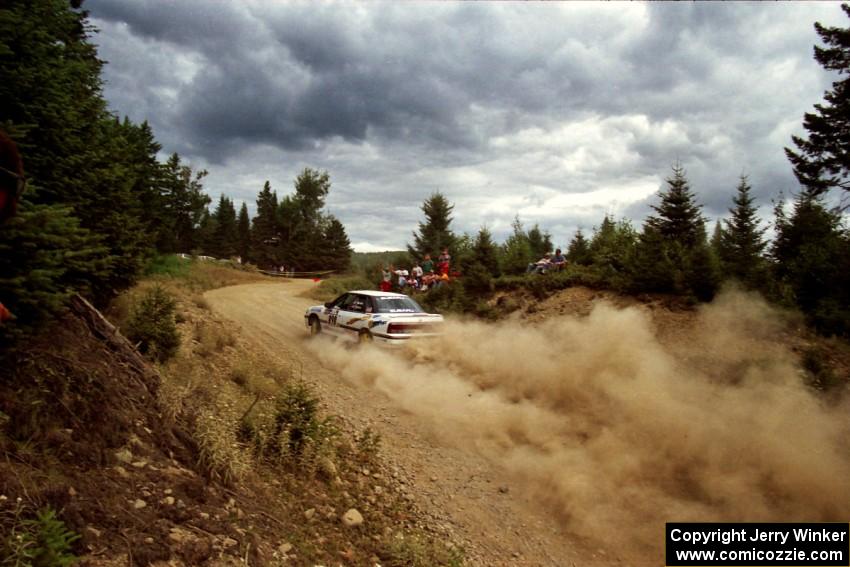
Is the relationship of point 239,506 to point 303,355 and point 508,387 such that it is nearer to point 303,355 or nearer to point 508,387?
point 508,387

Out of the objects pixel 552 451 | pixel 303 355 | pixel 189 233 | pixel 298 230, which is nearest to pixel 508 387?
pixel 552 451

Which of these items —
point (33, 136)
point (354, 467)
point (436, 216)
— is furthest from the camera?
point (436, 216)

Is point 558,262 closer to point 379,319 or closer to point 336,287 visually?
point 379,319

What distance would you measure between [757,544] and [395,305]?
780cm

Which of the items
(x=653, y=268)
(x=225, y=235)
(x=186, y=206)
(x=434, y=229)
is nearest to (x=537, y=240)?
(x=434, y=229)

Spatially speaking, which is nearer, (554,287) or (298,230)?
(554,287)

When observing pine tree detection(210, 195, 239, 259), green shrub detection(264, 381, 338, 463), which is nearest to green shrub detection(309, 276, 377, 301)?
green shrub detection(264, 381, 338, 463)

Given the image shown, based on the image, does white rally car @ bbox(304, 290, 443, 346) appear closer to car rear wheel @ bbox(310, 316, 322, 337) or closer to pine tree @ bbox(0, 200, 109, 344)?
car rear wheel @ bbox(310, 316, 322, 337)

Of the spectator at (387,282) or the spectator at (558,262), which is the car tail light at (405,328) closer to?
the spectator at (558,262)

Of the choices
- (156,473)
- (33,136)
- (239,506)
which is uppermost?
(33,136)

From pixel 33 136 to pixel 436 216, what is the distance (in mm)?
27786

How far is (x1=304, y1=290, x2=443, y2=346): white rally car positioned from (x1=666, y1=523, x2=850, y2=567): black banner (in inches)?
248

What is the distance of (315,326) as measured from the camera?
1280 cm

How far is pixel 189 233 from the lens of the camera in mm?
64500
